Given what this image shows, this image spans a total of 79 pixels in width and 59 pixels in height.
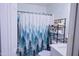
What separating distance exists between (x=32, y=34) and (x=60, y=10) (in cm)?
39

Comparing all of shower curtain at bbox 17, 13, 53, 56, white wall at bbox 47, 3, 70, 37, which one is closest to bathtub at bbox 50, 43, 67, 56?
shower curtain at bbox 17, 13, 53, 56

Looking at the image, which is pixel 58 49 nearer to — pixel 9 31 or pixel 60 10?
pixel 60 10

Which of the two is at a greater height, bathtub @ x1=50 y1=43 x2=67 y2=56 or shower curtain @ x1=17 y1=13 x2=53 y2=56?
shower curtain @ x1=17 y1=13 x2=53 y2=56

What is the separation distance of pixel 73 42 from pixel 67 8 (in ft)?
1.18

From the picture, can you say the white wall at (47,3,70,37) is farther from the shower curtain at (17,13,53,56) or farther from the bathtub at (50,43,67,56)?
the bathtub at (50,43,67,56)

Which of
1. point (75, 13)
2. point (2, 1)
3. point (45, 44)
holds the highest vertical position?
point (2, 1)

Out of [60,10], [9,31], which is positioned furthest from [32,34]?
[60,10]

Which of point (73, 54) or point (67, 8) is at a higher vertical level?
point (67, 8)

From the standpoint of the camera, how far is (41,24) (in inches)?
46.7

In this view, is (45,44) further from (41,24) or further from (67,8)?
(67,8)

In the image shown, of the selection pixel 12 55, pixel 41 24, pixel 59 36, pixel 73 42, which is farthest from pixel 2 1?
pixel 73 42

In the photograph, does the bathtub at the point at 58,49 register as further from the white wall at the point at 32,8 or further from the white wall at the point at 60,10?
the white wall at the point at 32,8

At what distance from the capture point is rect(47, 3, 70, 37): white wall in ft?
3.78

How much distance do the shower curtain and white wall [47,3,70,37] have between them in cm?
7
